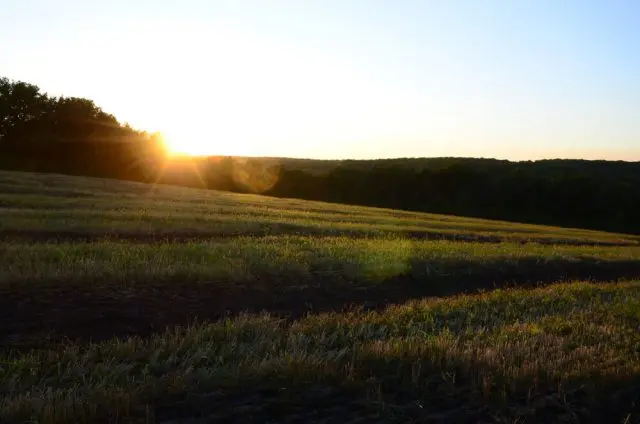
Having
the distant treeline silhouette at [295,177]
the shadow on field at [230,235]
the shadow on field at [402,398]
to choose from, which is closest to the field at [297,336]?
the shadow on field at [402,398]

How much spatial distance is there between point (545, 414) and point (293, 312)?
23.2ft

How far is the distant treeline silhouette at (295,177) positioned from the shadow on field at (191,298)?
198ft

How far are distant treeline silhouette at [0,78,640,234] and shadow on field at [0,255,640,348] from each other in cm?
6044

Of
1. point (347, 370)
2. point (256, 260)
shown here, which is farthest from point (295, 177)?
point (347, 370)

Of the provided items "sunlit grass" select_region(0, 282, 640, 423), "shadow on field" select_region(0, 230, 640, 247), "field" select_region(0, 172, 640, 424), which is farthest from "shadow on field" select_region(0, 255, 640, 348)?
"shadow on field" select_region(0, 230, 640, 247)

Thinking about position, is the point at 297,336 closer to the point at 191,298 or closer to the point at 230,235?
the point at 191,298

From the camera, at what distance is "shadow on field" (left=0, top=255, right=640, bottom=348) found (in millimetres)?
9859

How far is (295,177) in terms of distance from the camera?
88562 mm

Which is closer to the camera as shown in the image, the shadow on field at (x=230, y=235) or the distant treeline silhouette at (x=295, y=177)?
the shadow on field at (x=230, y=235)

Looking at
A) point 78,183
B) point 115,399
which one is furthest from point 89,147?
point 115,399

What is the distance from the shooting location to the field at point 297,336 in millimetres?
5848

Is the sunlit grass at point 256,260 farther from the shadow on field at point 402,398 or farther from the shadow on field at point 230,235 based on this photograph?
the shadow on field at point 402,398

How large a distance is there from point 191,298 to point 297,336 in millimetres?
4265

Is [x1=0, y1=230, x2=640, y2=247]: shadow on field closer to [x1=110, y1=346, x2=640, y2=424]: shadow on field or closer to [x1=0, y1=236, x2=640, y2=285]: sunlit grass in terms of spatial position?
[x1=0, y1=236, x2=640, y2=285]: sunlit grass
